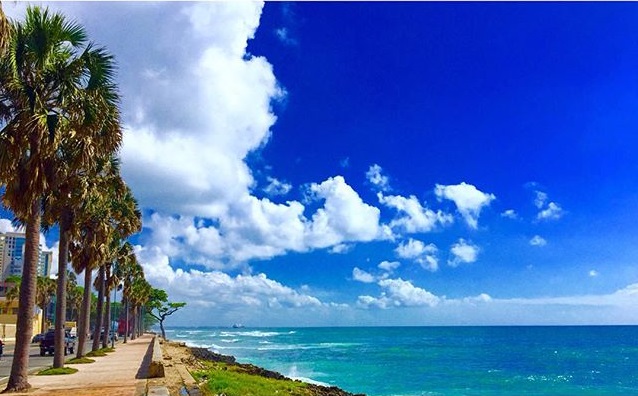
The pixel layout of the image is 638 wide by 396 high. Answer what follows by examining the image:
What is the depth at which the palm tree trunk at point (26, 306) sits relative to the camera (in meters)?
14.8

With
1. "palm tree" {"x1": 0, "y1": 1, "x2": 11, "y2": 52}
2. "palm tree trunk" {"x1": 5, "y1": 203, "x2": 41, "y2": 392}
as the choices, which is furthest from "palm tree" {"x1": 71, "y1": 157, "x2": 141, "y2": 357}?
"palm tree" {"x1": 0, "y1": 1, "x2": 11, "y2": 52}

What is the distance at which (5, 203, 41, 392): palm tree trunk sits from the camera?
14797 mm

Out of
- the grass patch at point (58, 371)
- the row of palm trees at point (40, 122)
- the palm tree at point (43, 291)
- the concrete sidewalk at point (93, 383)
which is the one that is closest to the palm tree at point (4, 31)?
the row of palm trees at point (40, 122)

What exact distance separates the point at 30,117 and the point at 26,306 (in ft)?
15.7

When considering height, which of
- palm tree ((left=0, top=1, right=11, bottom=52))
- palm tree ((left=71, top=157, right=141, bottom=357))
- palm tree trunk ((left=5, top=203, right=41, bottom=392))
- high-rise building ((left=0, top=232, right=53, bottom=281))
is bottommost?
palm tree trunk ((left=5, top=203, right=41, bottom=392))

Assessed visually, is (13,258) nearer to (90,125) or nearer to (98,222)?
(98,222)

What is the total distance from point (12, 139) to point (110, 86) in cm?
355

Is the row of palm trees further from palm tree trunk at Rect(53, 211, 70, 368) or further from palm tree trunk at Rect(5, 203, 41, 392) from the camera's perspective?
palm tree trunk at Rect(53, 211, 70, 368)

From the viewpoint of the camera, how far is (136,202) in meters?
35.8

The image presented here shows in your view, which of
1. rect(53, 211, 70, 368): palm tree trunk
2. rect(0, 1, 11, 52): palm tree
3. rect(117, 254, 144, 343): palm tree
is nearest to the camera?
rect(0, 1, 11, 52): palm tree

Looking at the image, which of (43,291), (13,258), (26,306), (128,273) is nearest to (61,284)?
(26,306)

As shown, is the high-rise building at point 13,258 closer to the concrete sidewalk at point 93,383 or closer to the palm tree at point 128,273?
the palm tree at point 128,273

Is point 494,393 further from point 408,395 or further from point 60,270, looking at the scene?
point 60,270

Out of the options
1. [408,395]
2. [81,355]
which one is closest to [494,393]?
[408,395]
